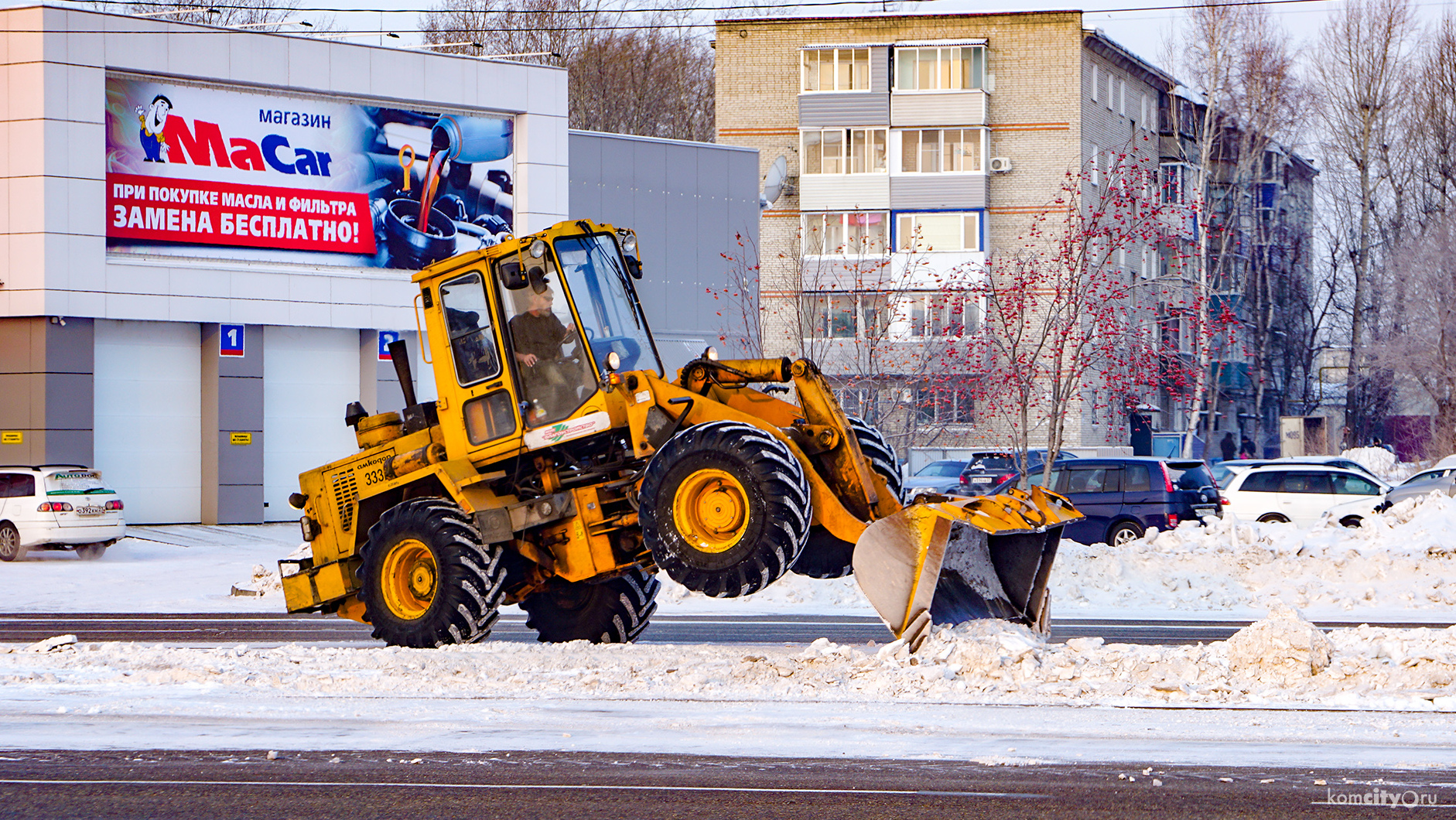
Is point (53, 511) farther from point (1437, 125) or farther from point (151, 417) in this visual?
point (1437, 125)

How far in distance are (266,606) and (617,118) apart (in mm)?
46694

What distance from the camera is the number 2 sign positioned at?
29.4 metres

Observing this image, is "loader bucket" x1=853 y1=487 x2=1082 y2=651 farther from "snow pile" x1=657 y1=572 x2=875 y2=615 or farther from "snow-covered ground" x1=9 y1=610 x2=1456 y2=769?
"snow pile" x1=657 y1=572 x2=875 y2=615

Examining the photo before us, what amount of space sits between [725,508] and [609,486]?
145 cm

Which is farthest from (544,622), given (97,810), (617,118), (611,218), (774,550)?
(617,118)

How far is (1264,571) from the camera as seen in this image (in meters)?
20.2

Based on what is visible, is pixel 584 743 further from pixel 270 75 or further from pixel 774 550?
pixel 270 75

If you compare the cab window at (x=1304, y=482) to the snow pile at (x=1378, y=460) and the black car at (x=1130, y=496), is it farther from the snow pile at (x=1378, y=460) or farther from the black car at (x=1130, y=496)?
the snow pile at (x=1378, y=460)

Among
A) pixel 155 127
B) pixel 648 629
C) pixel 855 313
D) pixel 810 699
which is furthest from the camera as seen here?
pixel 855 313

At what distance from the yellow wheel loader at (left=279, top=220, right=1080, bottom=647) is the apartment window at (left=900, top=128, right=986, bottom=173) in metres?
46.5

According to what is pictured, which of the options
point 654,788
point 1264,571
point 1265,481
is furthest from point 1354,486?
point 654,788

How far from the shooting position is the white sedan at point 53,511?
985 inches

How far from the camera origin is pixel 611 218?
3622cm

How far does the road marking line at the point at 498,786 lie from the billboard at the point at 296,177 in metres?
22.2
